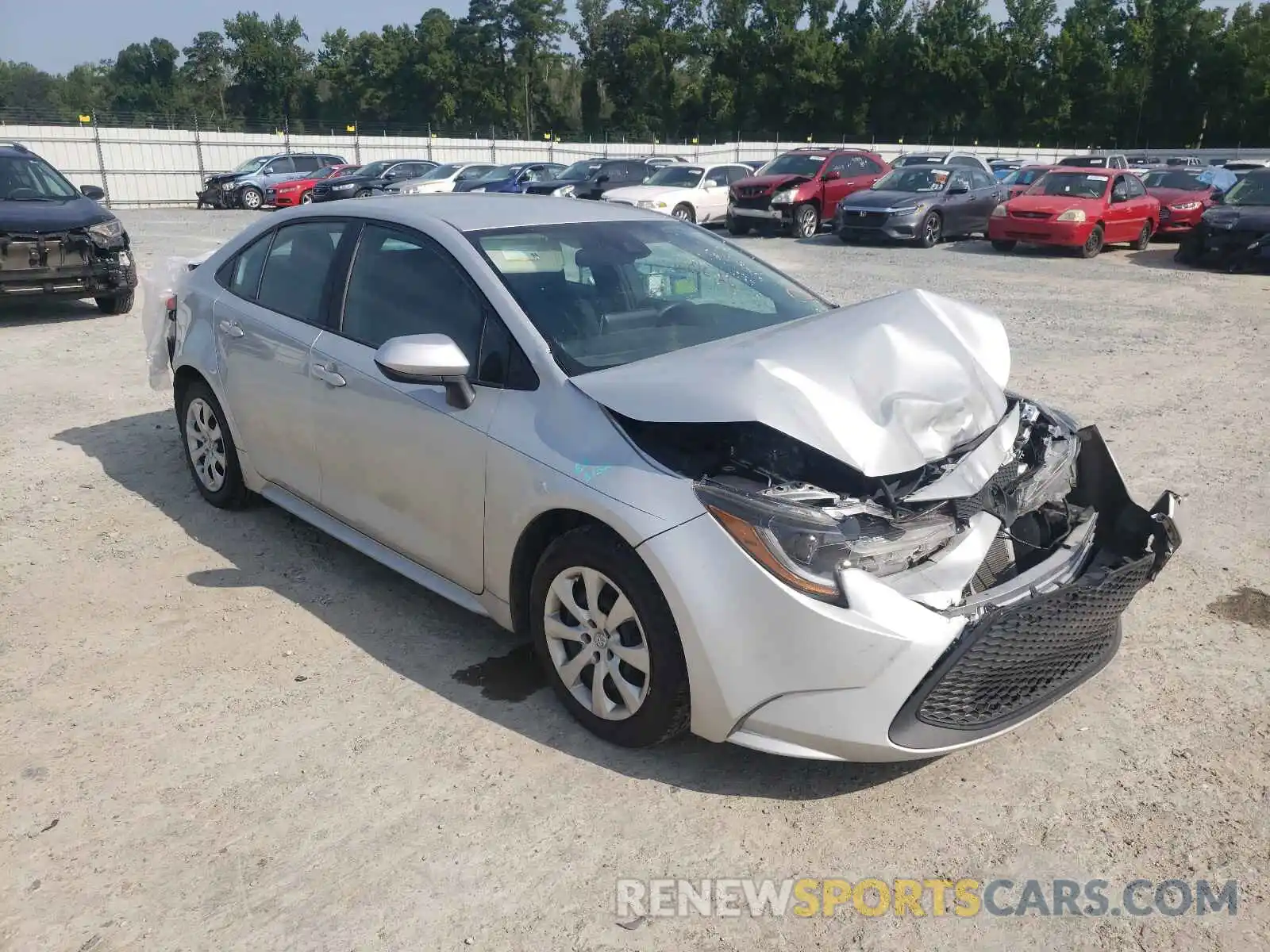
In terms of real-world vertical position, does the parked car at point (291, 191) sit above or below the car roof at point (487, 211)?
below

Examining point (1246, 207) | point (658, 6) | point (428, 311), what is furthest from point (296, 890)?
point (658, 6)

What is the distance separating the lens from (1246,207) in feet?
51.5

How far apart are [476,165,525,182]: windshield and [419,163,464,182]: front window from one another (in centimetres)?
83

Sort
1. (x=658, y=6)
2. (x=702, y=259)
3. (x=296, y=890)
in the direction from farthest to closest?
(x=658, y=6) → (x=702, y=259) → (x=296, y=890)

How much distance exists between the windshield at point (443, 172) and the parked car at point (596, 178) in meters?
2.85

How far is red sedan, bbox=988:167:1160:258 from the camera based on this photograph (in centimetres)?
1688

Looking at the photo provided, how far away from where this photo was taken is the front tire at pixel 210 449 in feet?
16.6

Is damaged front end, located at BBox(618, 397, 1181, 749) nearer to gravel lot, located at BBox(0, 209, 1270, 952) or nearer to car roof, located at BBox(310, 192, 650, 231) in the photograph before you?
gravel lot, located at BBox(0, 209, 1270, 952)

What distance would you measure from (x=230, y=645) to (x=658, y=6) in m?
91.8

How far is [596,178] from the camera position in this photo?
23031 mm

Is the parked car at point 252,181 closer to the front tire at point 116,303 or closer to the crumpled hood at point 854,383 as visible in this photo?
the front tire at point 116,303

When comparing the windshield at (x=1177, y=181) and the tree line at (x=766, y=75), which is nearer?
the windshield at (x=1177, y=181)

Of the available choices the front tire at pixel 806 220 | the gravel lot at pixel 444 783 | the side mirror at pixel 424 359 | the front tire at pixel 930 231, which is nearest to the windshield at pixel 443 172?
the front tire at pixel 806 220

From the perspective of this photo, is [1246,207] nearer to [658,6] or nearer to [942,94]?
Answer: [942,94]
